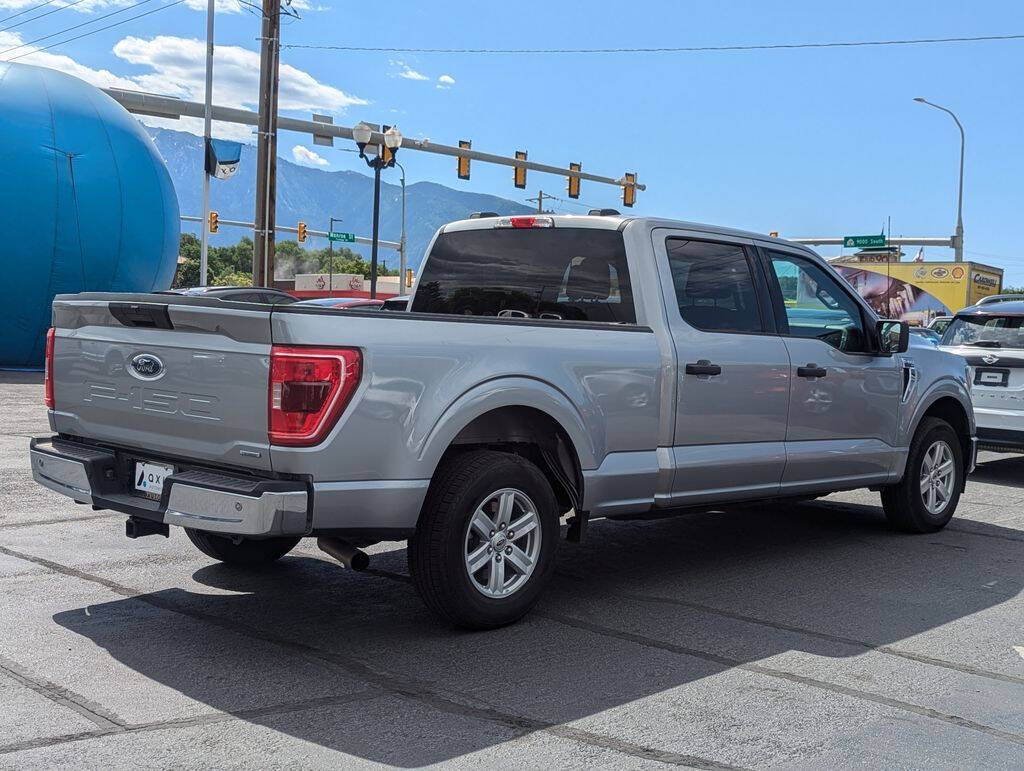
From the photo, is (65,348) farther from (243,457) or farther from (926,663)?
(926,663)

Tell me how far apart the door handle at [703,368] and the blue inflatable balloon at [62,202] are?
18051 mm

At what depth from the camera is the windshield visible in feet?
37.4

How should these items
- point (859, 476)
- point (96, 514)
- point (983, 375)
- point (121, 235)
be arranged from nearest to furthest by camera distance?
point (859, 476), point (96, 514), point (983, 375), point (121, 235)

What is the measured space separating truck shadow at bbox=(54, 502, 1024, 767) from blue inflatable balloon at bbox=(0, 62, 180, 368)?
16739mm

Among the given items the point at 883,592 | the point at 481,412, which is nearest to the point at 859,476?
the point at 883,592

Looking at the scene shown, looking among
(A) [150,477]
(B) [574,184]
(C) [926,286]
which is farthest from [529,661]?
(C) [926,286]

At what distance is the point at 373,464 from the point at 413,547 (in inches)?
20.7

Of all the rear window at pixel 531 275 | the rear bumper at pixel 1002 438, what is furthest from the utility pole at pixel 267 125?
the rear window at pixel 531 275

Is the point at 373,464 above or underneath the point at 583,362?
underneath

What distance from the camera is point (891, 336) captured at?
7.52 m

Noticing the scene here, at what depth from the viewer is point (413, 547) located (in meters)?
5.08

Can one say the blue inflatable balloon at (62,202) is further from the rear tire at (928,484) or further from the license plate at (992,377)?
the rear tire at (928,484)

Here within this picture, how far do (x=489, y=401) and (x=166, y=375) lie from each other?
55.5 inches

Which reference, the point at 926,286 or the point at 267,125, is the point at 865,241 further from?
the point at 267,125
